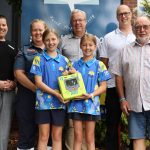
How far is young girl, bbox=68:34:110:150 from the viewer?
5078 millimetres

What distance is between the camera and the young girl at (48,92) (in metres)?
5.04

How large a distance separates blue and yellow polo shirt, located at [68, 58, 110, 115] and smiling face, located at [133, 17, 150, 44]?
62 centimetres

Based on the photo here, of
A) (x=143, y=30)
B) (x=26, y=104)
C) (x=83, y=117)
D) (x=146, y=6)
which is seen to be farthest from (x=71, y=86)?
(x=146, y=6)

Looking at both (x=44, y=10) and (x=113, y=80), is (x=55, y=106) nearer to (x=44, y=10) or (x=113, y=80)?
(x=113, y=80)

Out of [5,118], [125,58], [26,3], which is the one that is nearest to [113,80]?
[125,58]

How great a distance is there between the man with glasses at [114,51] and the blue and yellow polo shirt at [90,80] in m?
0.55

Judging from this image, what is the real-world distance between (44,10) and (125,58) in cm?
214

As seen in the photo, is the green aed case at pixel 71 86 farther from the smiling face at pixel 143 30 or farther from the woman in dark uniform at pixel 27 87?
the smiling face at pixel 143 30

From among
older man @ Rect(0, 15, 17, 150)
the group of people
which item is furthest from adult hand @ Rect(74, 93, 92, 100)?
older man @ Rect(0, 15, 17, 150)

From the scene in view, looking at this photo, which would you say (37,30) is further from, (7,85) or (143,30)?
(143,30)

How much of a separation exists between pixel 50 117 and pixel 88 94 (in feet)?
1.86

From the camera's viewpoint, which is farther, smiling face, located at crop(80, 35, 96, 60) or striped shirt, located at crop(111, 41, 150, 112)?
smiling face, located at crop(80, 35, 96, 60)

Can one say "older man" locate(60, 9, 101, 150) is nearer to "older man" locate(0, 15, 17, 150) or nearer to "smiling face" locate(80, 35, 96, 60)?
"smiling face" locate(80, 35, 96, 60)

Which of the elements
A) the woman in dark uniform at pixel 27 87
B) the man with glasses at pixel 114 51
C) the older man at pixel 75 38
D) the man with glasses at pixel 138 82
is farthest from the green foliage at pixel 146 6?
the woman in dark uniform at pixel 27 87
